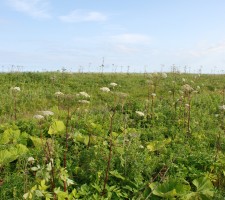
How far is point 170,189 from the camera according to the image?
18.4 feet

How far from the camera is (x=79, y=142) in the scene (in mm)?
7105

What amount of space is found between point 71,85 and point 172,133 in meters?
9.76

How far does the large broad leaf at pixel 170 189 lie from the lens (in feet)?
17.8

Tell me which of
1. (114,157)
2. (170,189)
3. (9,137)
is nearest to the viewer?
(170,189)

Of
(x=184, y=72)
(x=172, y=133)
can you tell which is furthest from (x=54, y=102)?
(x=184, y=72)

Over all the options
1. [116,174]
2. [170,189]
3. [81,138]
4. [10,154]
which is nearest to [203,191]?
[170,189]

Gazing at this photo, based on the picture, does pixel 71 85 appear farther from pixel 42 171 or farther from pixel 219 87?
pixel 42 171

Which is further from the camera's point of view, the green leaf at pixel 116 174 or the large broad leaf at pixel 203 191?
the large broad leaf at pixel 203 191

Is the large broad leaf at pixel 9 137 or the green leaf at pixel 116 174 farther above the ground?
the large broad leaf at pixel 9 137

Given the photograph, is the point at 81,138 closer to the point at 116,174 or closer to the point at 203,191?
the point at 116,174

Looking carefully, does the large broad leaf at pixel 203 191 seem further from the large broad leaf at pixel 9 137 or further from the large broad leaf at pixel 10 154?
the large broad leaf at pixel 9 137

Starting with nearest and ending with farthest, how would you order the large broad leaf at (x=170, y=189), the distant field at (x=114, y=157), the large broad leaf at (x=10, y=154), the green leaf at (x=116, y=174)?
the distant field at (x=114, y=157), the large broad leaf at (x=170, y=189), the green leaf at (x=116, y=174), the large broad leaf at (x=10, y=154)

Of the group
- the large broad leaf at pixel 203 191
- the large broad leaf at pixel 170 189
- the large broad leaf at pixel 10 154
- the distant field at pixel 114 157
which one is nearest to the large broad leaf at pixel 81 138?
the distant field at pixel 114 157

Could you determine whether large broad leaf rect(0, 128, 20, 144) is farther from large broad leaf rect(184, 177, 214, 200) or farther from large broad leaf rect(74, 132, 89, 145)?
large broad leaf rect(184, 177, 214, 200)
